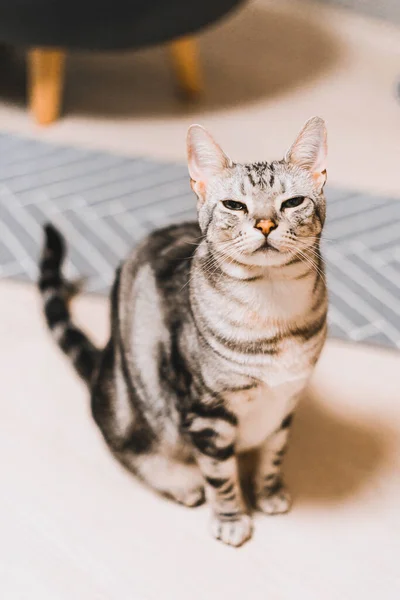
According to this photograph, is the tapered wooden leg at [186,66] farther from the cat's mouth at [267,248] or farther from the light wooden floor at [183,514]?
the cat's mouth at [267,248]

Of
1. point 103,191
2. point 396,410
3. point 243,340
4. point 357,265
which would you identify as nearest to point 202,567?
point 243,340

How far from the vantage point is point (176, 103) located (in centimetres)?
273

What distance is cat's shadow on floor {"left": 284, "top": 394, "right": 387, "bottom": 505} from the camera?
139 centimetres

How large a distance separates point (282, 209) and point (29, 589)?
76 centimetres

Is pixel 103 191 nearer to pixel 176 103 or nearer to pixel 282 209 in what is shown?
pixel 176 103

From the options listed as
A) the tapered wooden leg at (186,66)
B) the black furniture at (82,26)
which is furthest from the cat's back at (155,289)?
the tapered wooden leg at (186,66)

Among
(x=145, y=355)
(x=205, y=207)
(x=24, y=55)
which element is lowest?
(x=24, y=55)

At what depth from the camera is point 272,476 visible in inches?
52.0

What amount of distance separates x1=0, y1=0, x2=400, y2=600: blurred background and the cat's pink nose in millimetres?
605

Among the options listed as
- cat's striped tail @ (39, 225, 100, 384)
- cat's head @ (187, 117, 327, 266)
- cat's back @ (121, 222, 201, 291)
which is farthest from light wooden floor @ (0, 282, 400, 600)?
cat's head @ (187, 117, 327, 266)

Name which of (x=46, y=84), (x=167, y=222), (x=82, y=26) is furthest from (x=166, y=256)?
(x=46, y=84)

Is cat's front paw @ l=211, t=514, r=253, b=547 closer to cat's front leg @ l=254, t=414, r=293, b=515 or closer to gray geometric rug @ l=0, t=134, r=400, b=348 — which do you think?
cat's front leg @ l=254, t=414, r=293, b=515

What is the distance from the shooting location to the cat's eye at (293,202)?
1.03 meters

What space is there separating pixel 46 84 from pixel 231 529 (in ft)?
5.80
